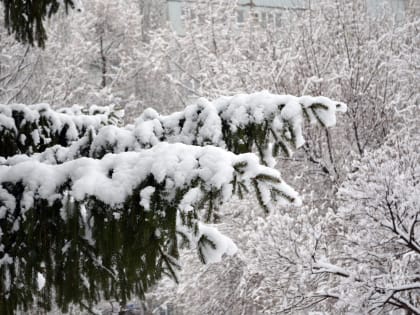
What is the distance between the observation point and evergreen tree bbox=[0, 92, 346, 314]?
2014 mm

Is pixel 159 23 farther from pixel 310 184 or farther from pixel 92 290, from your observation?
pixel 92 290

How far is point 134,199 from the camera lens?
2.12m

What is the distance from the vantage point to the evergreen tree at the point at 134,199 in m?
2.01

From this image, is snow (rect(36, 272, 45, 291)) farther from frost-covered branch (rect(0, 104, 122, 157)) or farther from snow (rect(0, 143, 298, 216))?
frost-covered branch (rect(0, 104, 122, 157))

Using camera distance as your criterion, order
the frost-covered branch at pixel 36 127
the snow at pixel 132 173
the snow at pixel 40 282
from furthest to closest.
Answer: the frost-covered branch at pixel 36 127
the snow at pixel 40 282
the snow at pixel 132 173

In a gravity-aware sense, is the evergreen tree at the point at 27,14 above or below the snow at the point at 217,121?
above

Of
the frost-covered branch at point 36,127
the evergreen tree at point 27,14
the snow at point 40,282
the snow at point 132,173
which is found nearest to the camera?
the snow at point 132,173

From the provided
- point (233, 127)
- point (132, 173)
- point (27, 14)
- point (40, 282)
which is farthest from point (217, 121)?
point (27, 14)

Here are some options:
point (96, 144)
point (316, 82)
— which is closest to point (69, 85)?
point (316, 82)

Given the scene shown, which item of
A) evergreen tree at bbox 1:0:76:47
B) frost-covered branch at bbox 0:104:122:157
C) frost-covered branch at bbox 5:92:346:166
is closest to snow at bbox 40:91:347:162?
frost-covered branch at bbox 5:92:346:166

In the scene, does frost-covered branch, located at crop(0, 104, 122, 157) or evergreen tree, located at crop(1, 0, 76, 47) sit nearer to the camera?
frost-covered branch, located at crop(0, 104, 122, 157)

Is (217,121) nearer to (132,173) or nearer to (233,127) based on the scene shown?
(233,127)

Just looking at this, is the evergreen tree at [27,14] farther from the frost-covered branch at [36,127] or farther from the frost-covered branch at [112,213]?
the frost-covered branch at [112,213]

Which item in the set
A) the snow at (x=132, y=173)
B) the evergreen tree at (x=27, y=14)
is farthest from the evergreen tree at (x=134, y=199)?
the evergreen tree at (x=27, y=14)
